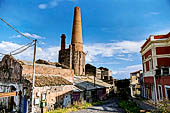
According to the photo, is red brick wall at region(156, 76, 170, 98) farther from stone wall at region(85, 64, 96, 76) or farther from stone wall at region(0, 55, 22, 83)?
stone wall at region(85, 64, 96, 76)

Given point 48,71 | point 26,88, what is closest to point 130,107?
point 48,71

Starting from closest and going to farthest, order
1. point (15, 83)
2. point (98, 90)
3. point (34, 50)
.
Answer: point (34, 50) < point (15, 83) < point (98, 90)

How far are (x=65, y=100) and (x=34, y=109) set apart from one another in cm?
417

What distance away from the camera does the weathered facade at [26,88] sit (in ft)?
36.9

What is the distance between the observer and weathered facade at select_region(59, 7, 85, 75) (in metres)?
30.2

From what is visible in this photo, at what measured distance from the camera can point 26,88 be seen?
11.2 metres

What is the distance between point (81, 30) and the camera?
34625 mm

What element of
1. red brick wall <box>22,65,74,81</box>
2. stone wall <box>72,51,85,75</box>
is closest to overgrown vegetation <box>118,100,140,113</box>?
red brick wall <box>22,65,74,81</box>

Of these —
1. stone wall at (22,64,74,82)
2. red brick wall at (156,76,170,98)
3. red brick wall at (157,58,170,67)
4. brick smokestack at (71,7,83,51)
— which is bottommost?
red brick wall at (156,76,170,98)

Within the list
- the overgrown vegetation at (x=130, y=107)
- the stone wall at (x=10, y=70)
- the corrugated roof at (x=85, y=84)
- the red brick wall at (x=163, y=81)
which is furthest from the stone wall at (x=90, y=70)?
the stone wall at (x=10, y=70)

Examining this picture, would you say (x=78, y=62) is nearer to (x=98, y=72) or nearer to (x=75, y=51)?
(x=75, y=51)

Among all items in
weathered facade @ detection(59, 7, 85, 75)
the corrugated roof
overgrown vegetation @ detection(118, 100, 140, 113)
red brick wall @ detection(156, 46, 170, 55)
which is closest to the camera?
overgrown vegetation @ detection(118, 100, 140, 113)

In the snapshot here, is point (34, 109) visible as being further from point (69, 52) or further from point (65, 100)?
point (69, 52)

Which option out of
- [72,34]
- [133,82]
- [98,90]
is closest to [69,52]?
[72,34]
